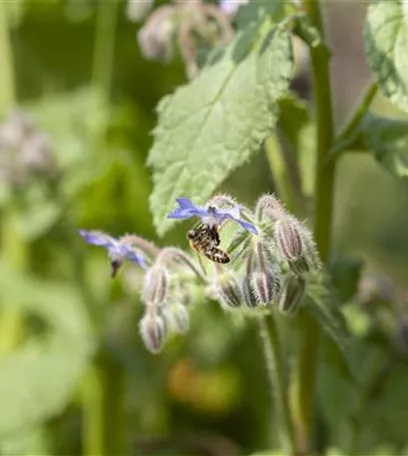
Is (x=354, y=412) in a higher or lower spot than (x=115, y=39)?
lower

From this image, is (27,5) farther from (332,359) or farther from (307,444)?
(307,444)

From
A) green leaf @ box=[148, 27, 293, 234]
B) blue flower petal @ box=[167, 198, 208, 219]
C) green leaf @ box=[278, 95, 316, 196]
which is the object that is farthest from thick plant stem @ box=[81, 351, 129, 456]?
blue flower petal @ box=[167, 198, 208, 219]

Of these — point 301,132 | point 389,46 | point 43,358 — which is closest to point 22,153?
point 43,358

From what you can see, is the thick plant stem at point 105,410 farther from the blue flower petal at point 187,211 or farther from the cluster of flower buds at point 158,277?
the blue flower petal at point 187,211

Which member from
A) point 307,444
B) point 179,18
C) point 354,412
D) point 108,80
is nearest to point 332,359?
point 354,412

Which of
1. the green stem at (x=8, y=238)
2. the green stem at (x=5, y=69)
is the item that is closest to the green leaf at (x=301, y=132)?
the green stem at (x=8, y=238)

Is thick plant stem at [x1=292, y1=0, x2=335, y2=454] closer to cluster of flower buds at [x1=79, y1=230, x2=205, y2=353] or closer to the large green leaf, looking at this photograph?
cluster of flower buds at [x1=79, y1=230, x2=205, y2=353]

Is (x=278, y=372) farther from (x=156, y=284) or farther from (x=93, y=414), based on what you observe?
(x=93, y=414)
